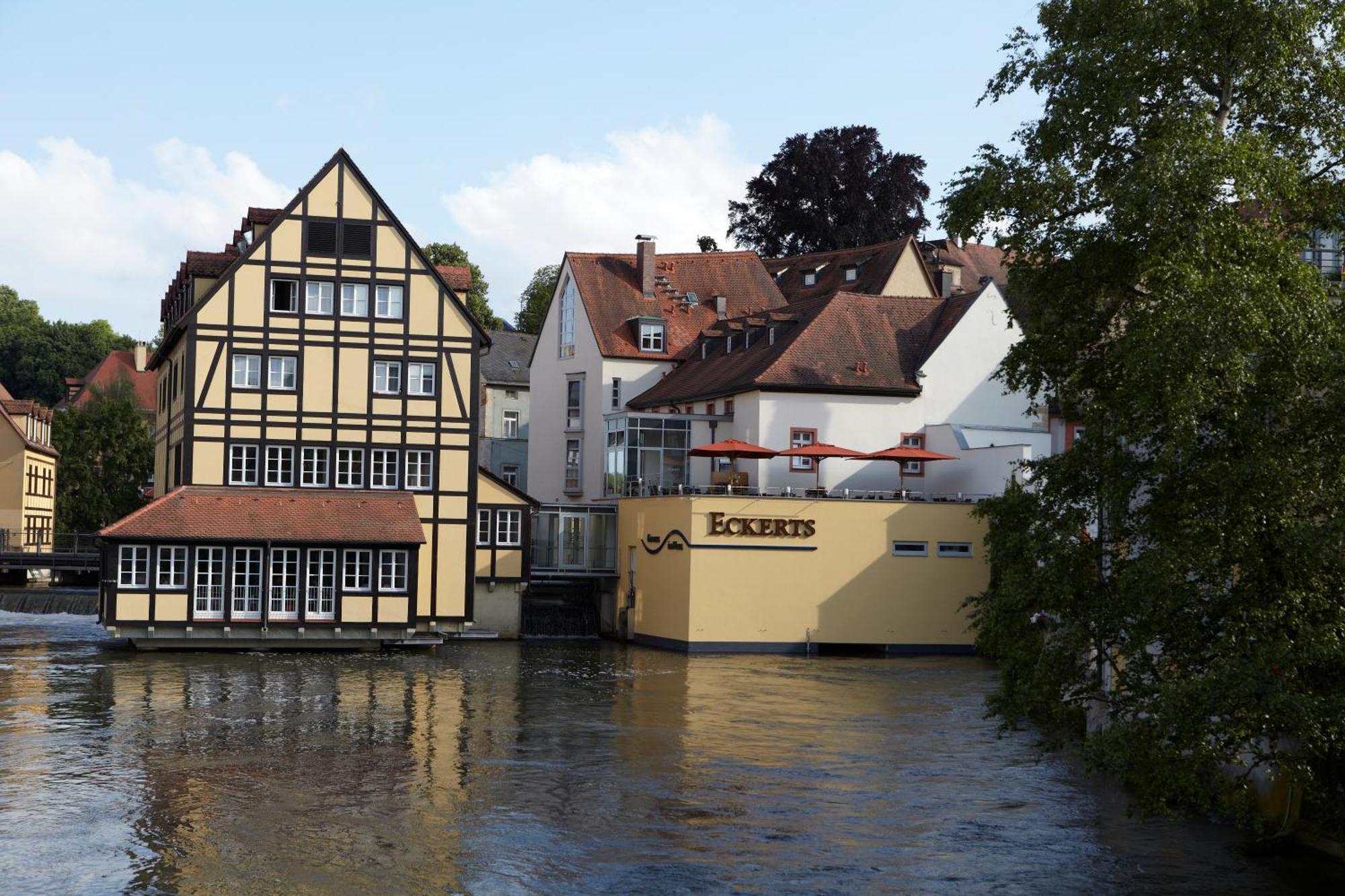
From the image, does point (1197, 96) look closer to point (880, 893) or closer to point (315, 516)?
point (880, 893)

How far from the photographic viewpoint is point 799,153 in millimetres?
63531

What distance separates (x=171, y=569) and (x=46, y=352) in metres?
76.4

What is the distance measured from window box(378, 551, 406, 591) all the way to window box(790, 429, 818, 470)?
1219cm

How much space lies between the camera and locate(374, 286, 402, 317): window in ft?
139

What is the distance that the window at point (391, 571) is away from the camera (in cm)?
4009

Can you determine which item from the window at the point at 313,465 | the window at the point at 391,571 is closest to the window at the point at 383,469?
the window at the point at 313,465

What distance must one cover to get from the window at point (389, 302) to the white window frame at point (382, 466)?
11.9 feet

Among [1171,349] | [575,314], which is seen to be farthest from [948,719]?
[575,314]

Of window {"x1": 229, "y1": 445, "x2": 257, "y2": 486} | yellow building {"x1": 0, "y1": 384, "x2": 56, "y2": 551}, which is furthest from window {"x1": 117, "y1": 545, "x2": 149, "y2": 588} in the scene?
yellow building {"x1": 0, "y1": 384, "x2": 56, "y2": 551}

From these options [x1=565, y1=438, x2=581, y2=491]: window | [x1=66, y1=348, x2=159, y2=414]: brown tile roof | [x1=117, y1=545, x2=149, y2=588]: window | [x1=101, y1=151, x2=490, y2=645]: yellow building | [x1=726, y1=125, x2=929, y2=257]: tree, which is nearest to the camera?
[x1=117, y1=545, x2=149, y2=588]: window

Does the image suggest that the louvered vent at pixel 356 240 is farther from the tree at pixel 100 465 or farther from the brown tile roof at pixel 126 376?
the brown tile roof at pixel 126 376

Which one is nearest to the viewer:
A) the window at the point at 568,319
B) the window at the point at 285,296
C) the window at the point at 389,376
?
the window at the point at 285,296

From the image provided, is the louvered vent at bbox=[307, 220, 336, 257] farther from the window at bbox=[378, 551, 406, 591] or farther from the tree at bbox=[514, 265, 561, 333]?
the tree at bbox=[514, 265, 561, 333]

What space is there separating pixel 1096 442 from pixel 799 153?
162ft
